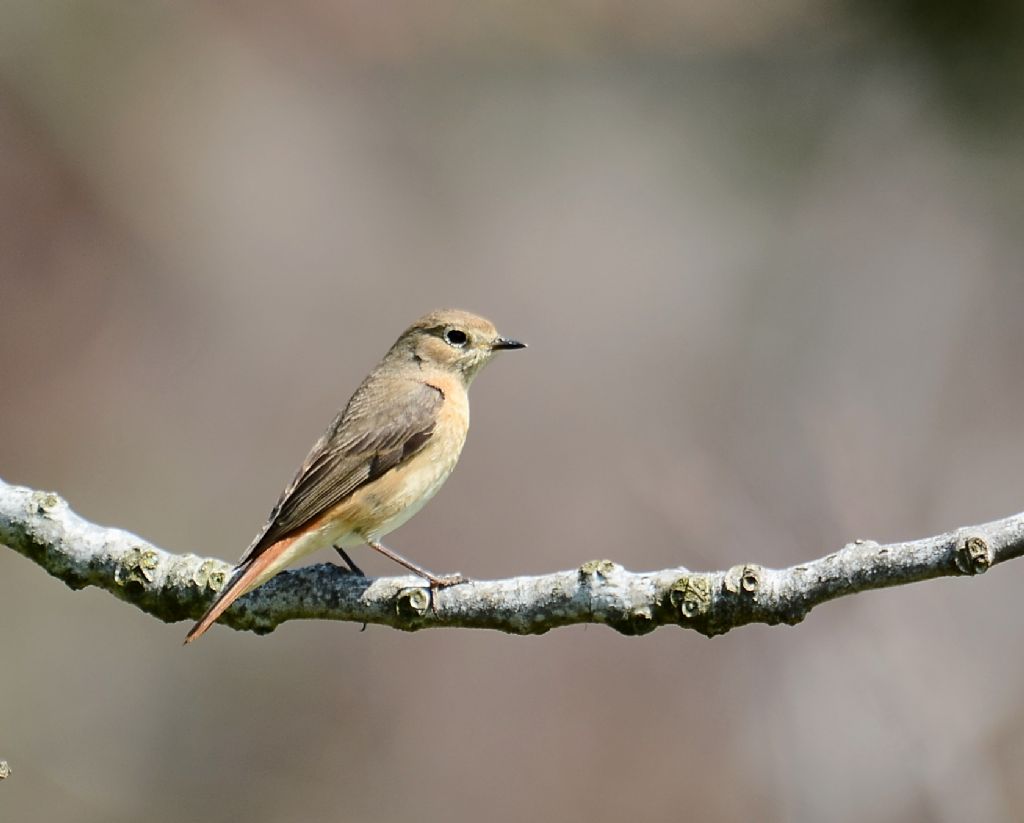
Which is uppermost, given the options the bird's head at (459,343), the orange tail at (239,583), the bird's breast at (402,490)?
the bird's head at (459,343)

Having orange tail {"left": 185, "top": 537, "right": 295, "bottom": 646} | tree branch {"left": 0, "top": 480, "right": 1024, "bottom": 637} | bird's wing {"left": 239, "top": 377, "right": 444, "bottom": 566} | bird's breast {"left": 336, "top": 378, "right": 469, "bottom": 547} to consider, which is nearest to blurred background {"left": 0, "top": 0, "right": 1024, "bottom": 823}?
bird's wing {"left": 239, "top": 377, "right": 444, "bottom": 566}

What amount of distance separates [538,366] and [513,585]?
6.67 m

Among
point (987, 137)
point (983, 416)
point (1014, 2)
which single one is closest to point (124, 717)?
point (983, 416)

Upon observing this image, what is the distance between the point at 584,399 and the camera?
10125 millimetres

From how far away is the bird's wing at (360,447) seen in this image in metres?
4.88

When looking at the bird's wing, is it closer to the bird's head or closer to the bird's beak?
the bird's head

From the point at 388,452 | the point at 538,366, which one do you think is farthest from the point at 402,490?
the point at 538,366

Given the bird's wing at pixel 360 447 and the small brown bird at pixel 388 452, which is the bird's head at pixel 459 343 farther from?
the bird's wing at pixel 360 447

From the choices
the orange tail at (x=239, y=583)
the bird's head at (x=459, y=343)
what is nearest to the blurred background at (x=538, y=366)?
the bird's head at (x=459, y=343)

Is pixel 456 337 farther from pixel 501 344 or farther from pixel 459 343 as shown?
pixel 501 344

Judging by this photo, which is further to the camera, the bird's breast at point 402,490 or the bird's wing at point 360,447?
the bird's breast at point 402,490

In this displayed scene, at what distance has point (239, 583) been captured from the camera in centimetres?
410

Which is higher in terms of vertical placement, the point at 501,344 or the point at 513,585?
the point at 501,344

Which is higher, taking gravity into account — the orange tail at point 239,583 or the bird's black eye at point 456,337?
the bird's black eye at point 456,337
